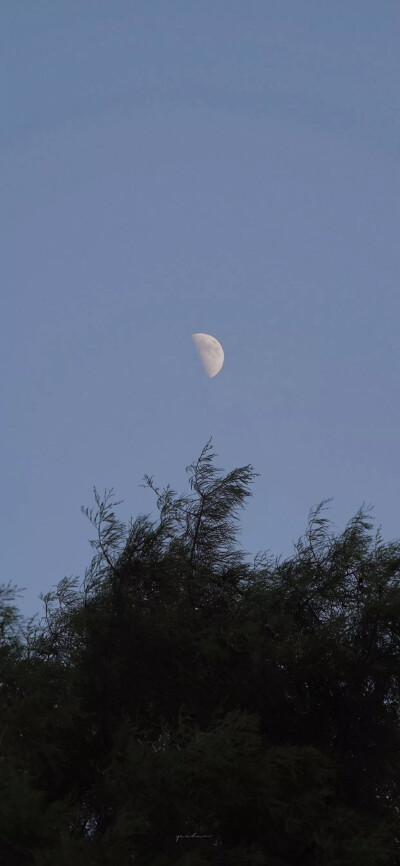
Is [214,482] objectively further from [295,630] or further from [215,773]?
[215,773]

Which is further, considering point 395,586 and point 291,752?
point 395,586

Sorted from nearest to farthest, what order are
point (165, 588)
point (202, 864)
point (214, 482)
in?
1. point (202, 864)
2. point (165, 588)
3. point (214, 482)

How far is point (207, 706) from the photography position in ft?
41.1

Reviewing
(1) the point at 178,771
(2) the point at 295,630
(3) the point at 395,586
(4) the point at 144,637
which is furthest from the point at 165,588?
(1) the point at 178,771

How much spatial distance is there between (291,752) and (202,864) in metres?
1.71

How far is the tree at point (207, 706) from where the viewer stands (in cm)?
1004

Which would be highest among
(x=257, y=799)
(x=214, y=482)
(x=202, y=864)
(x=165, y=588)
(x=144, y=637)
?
(x=214, y=482)

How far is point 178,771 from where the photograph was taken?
970 cm

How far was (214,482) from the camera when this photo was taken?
14844 millimetres

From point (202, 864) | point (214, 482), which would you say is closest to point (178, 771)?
point (202, 864)

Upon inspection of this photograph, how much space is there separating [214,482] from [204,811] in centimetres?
561

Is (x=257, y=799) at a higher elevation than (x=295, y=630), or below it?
below

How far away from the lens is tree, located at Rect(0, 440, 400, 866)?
395 inches

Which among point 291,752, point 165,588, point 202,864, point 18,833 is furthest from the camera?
point 165,588
